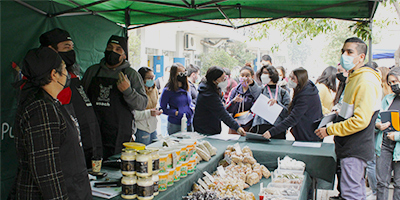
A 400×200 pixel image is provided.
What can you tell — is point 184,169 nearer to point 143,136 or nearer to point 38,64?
point 38,64

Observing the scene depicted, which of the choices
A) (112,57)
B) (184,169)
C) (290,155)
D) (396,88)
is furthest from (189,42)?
(184,169)

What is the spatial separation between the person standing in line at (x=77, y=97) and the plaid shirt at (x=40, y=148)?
0.71 metres

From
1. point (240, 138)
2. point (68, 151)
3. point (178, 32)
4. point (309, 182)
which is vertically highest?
point (178, 32)

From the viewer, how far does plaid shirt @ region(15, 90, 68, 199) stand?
160 centimetres

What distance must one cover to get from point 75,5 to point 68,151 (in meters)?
2.33

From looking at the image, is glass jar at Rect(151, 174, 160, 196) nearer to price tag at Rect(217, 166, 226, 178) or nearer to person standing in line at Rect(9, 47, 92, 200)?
person standing in line at Rect(9, 47, 92, 200)

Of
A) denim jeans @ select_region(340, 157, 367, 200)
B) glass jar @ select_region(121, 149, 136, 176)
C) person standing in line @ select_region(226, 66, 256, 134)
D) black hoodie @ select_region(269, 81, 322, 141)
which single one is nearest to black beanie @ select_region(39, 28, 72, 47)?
glass jar @ select_region(121, 149, 136, 176)

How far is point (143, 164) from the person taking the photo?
197 centimetres

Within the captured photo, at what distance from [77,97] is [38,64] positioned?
985mm

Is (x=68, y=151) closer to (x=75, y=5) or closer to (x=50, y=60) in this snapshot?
(x=50, y=60)

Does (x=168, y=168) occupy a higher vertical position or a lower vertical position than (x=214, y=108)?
lower

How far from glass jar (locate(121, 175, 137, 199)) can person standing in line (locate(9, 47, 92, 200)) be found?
281 millimetres

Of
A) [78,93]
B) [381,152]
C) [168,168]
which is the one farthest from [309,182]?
[78,93]

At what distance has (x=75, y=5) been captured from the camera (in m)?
3.52
